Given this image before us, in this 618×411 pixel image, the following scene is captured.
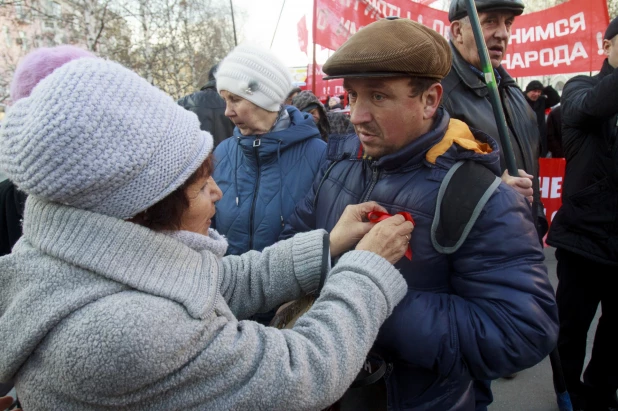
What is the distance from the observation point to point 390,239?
1237 millimetres

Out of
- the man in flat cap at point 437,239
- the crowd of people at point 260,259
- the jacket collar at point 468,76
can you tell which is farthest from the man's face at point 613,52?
the man in flat cap at point 437,239

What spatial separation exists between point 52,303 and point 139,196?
0.89ft

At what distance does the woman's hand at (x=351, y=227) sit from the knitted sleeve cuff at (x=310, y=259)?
0.18 feet

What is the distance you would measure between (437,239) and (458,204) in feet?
0.39

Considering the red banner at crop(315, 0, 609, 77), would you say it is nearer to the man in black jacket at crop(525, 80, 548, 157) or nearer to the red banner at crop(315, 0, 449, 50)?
the red banner at crop(315, 0, 449, 50)

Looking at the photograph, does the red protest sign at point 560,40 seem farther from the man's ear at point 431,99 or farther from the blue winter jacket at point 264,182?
the man's ear at point 431,99

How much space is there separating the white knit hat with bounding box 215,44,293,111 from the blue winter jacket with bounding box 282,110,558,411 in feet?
3.91

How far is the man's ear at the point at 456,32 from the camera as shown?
2455 millimetres

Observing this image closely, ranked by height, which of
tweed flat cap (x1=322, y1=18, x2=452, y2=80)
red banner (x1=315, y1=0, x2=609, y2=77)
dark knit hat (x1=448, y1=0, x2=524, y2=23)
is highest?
red banner (x1=315, y1=0, x2=609, y2=77)

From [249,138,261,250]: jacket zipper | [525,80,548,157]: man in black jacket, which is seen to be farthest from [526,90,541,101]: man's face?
[249,138,261,250]: jacket zipper

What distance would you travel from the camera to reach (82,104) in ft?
2.90

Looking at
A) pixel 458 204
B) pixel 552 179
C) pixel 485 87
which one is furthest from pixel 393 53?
pixel 552 179

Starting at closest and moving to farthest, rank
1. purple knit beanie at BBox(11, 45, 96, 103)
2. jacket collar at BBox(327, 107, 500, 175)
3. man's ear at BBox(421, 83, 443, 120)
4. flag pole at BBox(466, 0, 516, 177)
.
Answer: jacket collar at BBox(327, 107, 500, 175) < man's ear at BBox(421, 83, 443, 120) < flag pole at BBox(466, 0, 516, 177) < purple knit beanie at BBox(11, 45, 96, 103)

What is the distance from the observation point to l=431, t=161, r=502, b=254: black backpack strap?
127 cm
